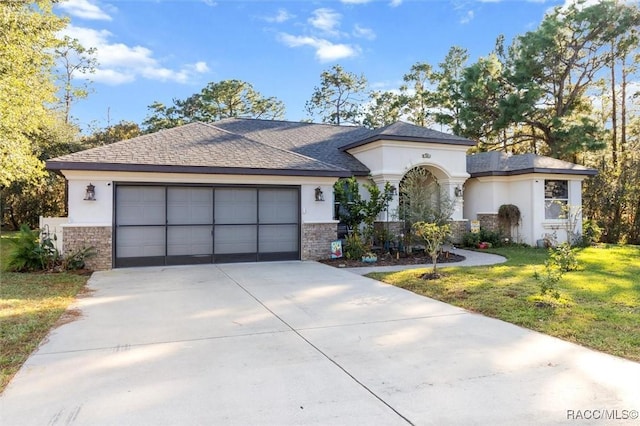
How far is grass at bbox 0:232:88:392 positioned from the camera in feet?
14.9

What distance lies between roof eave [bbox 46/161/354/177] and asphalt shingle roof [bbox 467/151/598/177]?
779 centimetres

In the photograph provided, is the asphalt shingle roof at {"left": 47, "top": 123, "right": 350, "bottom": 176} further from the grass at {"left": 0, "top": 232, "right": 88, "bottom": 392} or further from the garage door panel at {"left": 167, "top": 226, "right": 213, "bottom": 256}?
the grass at {"left": 0, "top": 232, "right": 88, "bottom": 392}

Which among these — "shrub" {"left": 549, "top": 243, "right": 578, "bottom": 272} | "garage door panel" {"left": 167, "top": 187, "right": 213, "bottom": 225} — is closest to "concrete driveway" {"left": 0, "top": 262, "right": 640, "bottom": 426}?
"shrub" {"left": 549, "top": 243, "right": 578, "bottom": 272}

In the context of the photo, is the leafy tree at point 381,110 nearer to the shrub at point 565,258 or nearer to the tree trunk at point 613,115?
the tree trunk at point 613,115

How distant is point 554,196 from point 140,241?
15565 mm

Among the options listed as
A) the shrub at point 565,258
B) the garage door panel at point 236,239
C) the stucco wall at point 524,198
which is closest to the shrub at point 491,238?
the stucco wall at point 524,198

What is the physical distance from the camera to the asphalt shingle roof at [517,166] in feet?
52.1

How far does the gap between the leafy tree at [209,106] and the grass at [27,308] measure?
25.0 metres

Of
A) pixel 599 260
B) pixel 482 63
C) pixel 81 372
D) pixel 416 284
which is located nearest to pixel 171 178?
pixel 416 284

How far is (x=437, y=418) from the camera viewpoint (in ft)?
10.3

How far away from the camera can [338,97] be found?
35094mm

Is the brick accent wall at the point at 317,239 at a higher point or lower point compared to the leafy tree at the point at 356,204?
lower

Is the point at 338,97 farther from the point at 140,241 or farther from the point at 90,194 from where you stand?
the point at 90,194

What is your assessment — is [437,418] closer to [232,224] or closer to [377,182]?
[232,224]
